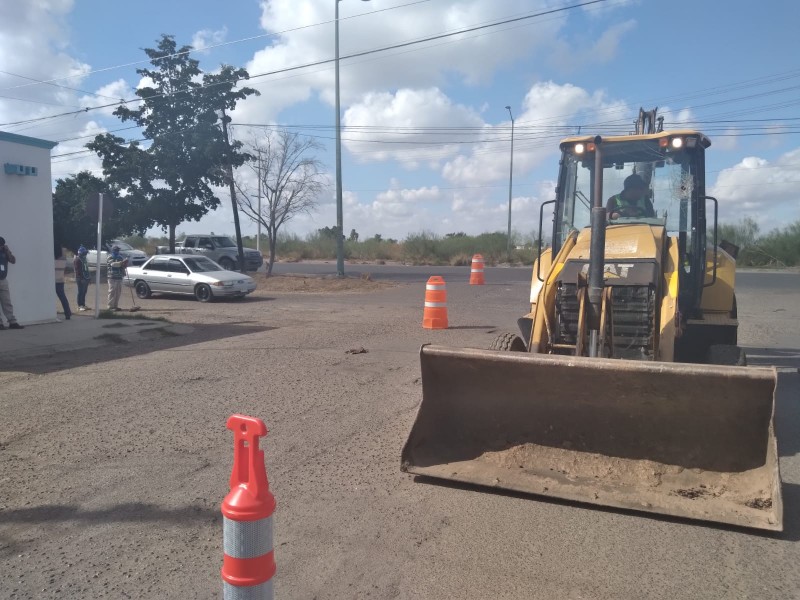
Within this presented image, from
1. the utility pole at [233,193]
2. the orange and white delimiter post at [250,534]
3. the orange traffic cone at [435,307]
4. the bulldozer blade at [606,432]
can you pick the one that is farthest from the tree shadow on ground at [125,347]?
the utility pole at [233,193]

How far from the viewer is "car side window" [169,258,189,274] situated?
70.7 feet

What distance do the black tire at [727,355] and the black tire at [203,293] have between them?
1645 cm

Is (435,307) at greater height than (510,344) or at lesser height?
lesser

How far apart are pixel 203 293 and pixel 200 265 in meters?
1.19

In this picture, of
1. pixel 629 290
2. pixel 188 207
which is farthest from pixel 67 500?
pixel 188 207

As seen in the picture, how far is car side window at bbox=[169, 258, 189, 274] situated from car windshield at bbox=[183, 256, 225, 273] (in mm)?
156

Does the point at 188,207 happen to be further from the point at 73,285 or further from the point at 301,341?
the point at 301,341

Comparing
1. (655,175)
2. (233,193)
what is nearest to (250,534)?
(655,175)

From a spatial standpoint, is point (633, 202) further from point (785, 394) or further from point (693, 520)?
point (693, 520)

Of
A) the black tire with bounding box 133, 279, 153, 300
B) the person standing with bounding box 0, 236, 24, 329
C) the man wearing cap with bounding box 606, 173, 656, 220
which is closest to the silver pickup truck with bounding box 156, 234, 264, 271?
the black tire with bounding box 133, 279, 153, 300

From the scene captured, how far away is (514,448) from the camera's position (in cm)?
546

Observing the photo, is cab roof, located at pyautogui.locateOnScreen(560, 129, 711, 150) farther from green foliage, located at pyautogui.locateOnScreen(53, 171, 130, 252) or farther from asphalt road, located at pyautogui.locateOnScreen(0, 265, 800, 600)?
green foliage, located at pyautogui.locateOnScreen(53, 171, 130, 252)

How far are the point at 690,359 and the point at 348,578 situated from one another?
19.0 ft

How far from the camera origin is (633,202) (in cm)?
793
